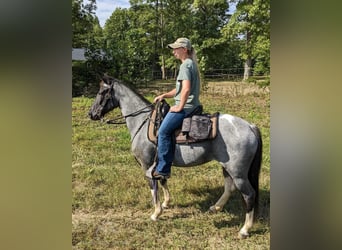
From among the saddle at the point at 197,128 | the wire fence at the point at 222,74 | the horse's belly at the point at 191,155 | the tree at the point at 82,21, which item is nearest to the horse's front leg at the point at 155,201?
the horse's belly at the point at 191,155

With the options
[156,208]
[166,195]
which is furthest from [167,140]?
[156,208]

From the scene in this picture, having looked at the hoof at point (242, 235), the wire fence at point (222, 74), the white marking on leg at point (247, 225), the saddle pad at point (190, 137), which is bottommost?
the hoof at point (242, 235)

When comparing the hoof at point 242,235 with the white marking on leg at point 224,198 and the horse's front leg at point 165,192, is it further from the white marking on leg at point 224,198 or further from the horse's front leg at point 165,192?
the horse's front leg at point 165,192

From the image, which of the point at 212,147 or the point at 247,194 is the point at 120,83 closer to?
the point at 212,147

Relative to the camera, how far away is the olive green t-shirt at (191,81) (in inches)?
110

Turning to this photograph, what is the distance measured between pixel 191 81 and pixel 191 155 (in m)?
0.55

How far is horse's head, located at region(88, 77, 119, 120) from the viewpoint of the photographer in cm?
300

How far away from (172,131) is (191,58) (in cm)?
56

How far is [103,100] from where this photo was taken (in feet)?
9.84

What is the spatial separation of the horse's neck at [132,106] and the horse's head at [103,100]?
7cm
